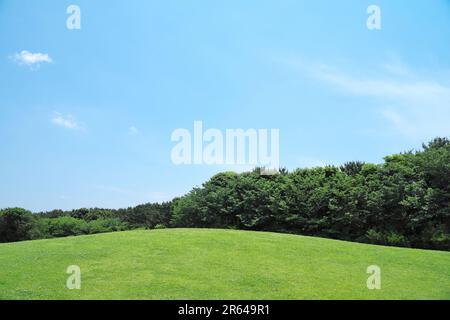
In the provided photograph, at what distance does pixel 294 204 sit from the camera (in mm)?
21609

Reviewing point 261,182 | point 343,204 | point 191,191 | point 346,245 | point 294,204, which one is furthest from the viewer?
point 191,191

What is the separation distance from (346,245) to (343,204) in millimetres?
6939

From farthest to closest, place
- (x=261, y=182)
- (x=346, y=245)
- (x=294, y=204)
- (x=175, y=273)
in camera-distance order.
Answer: (x=261, y=182)
(x=294, y=204)
(x=346, y=245)
(x=175, y=273)

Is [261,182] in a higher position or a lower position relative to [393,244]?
higher

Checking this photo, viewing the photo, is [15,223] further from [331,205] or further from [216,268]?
[216,268]

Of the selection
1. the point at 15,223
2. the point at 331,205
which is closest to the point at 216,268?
the point at 331,205

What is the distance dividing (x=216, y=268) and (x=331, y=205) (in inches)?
443

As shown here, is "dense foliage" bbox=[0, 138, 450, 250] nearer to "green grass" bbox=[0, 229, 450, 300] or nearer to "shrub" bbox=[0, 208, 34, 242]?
"shrub" bbox=[0, 208, 34, 242]

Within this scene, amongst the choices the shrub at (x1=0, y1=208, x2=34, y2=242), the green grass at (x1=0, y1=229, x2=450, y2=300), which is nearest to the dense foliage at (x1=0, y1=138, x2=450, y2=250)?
the shrub at (x1=0, y1=208, x2=34, y2=242)

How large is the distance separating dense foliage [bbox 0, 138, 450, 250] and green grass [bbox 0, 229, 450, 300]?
19.3 ft

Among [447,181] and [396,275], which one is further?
[447,181]

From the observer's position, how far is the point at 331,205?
2005 cm
